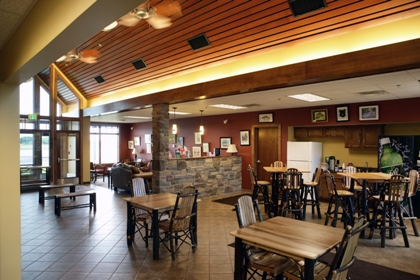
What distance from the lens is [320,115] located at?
23.5 feet

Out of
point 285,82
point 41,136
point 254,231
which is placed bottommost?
point 254,231

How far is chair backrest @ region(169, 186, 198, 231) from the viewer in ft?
11.6

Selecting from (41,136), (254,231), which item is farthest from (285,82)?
(41,136)

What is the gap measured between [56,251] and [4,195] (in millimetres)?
1603

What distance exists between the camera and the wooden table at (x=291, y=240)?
200cm

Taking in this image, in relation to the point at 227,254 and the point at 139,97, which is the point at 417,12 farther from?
the point at 139,97

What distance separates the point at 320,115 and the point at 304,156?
3.89 ft

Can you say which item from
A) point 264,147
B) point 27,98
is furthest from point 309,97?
point 27,98

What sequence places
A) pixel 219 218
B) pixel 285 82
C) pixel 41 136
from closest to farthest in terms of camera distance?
1. pixel 285 82
2. pixel 219 218
3. pixel 41 136

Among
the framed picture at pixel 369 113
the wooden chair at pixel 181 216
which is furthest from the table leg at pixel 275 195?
the framed picture at pixel 369 113

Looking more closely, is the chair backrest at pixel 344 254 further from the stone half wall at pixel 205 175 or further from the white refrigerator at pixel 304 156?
the white refrigerator at pixel 304 156

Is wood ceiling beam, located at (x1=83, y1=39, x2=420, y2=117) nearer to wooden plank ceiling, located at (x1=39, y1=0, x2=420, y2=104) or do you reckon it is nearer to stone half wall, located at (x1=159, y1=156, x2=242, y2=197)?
wooden plank ceiling, located at (x1=39, y1=0, x2=420, y2=104)

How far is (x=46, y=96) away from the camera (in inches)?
361

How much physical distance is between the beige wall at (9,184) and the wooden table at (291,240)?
7.16ft
